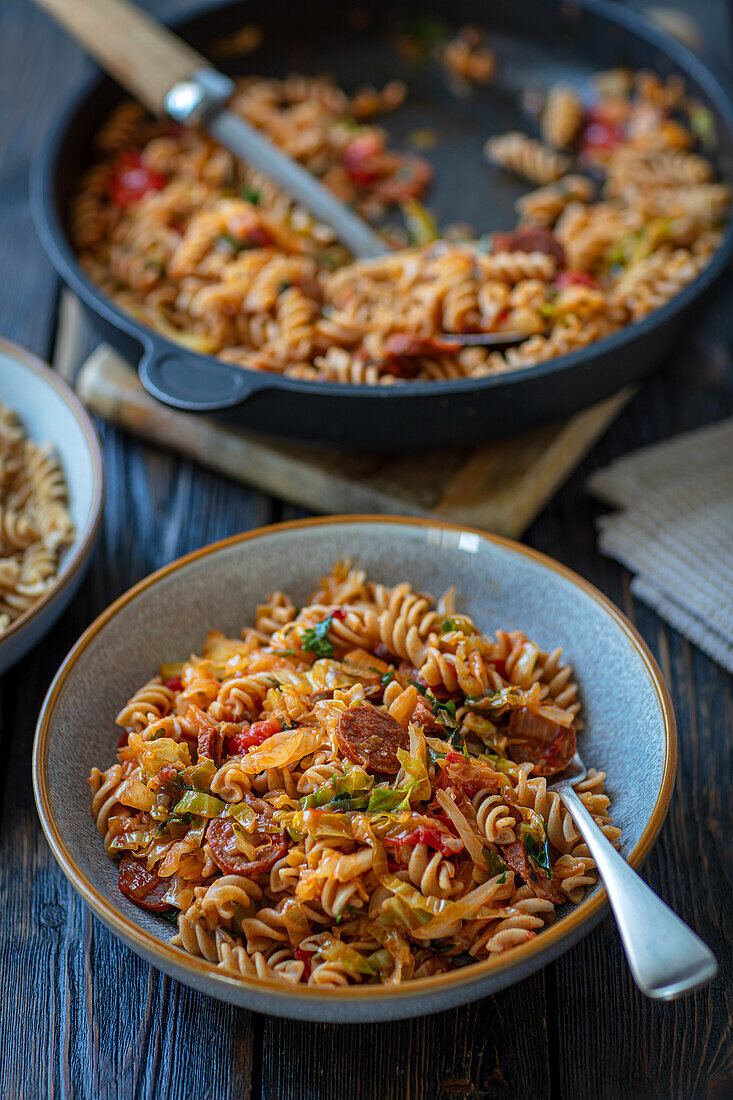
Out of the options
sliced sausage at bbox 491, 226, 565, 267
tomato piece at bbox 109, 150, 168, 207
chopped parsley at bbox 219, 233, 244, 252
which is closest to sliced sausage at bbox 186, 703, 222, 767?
chopped parsley at bbox 219, 233, 244, 252

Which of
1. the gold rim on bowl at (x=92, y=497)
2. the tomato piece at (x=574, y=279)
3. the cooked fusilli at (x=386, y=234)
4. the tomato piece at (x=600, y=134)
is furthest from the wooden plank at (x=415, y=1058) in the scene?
the tomato piece at (x=600, y=134)

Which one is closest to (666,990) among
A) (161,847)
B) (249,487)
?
(161,847)

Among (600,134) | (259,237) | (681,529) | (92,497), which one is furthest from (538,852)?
(600,134)

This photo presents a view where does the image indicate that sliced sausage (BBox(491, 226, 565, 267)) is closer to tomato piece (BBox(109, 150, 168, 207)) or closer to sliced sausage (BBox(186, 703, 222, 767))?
tomato piece (BBox(109, 150, 168, 207))

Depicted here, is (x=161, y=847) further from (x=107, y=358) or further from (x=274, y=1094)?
(x=107, y=358)

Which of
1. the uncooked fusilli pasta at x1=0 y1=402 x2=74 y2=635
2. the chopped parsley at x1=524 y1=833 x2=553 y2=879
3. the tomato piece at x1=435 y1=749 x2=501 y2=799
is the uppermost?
the tomato piece at x1=435 y1=749 x2=501 y2=799

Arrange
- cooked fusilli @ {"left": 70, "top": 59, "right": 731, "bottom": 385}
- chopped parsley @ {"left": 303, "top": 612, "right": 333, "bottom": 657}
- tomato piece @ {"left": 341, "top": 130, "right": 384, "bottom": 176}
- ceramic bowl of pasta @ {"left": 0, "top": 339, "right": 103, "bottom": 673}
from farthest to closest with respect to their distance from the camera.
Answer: tomato piece @ {"left": 341, "top": 130, "right": 384, "bottom": 176} → cooked fusilli @ {"left": 70, "top": 59, "right": 731, "bottom": 385} → ceramic bowl of pasta @ {"left": 0, "top": 339, "right": 103, "bottom": 673} → chopped parsley @ {"left": 303, "top": 612, "right": 333, "bottom": 657}

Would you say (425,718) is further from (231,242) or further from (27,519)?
(231,242)
